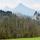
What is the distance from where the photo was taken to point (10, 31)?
1427 millimetres

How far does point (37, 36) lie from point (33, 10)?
Result: 1.06ft

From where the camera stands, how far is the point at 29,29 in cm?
145

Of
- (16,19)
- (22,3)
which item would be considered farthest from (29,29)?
(22,3)

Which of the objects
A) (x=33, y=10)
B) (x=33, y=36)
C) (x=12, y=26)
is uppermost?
(x=33, y=10)

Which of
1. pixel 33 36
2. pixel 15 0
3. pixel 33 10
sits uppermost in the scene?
pixel 15 0

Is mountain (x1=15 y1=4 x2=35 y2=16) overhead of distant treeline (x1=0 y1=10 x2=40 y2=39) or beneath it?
overhead

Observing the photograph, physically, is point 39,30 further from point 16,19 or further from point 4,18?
point 4,18

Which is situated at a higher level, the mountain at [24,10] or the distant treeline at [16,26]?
the mountain at [24,10]

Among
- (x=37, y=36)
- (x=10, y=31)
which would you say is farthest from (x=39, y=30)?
(x=10, y=31)

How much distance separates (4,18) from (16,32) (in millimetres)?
225

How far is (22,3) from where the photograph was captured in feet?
4.79

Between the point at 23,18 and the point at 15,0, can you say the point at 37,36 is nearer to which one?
the point at 23,18

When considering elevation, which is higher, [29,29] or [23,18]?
[23,18]

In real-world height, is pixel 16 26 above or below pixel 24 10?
below
